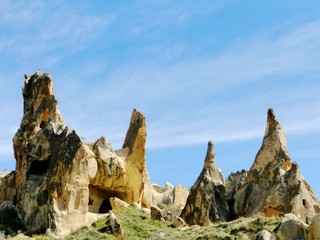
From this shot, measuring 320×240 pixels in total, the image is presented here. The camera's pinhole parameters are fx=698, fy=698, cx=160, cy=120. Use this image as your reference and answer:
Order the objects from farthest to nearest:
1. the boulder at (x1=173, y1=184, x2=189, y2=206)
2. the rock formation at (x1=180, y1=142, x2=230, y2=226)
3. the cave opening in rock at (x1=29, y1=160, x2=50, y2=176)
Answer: the boulder at (x1=173, y1=184, x2=189, y2=206), the cave opening in rock at (x1=29, y1=160, x2=50, y2=176), the rock formation at (x1=180, y1=142, x2=230, y2=226)

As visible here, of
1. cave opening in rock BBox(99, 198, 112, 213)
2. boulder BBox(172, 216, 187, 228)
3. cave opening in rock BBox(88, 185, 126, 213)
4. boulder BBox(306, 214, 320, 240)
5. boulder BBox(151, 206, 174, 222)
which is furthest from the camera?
cave opening in rock BBox(99, 198, 112, 213)

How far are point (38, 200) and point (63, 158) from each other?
3.26m

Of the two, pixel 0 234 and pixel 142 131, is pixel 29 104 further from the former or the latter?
pixel 0 234

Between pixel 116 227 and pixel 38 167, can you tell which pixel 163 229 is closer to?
pixel 116 227

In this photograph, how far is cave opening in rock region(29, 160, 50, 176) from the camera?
4584 centimetres

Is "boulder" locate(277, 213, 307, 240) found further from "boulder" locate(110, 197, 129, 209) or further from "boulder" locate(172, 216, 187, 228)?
"boulder" locate(110, 197, 129, 209)

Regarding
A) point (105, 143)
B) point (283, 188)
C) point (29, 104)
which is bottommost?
point (283, 188)

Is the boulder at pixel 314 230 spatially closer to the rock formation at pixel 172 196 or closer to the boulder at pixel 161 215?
the boulder at pixel 161 215

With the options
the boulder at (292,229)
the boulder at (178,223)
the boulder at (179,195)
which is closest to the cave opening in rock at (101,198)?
the boulder at (178,223)

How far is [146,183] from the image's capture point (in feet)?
165

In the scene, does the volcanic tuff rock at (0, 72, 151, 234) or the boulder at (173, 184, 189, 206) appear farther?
the boulder at (173, 184, 189, 206)

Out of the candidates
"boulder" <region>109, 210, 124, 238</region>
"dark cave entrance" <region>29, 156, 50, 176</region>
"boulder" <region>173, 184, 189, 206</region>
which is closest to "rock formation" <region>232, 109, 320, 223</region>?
"boulder" <region>109, 210, 124, 238</region>

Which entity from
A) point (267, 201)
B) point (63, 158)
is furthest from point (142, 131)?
point (267, 201)

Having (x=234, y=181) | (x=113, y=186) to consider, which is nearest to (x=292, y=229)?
(x=234, y=181)
